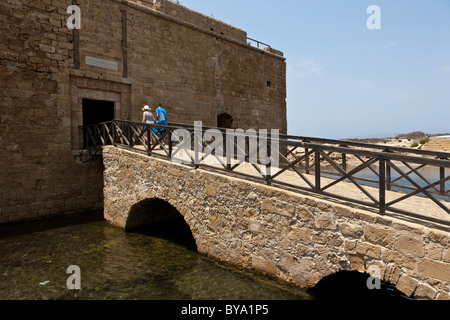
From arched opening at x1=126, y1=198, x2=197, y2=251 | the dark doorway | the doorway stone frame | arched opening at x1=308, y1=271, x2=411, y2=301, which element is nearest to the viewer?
arched opening at x1=308, y1=271, x2=411, y2=301

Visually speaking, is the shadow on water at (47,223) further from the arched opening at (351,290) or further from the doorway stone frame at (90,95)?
the arched opening at (351,290)

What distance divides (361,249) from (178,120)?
8.66 meters

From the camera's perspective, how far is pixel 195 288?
4.21 metres

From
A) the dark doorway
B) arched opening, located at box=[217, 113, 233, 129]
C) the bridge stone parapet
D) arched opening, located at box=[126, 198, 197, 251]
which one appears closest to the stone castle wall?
the dark doorway

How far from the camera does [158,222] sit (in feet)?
24.6

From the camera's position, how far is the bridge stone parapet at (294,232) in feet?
9.68

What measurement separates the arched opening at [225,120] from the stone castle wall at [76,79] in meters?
1.08

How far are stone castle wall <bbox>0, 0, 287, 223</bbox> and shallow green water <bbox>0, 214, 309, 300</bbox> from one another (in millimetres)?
1679

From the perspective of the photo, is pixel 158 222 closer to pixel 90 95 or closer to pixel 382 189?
pixel 90 95

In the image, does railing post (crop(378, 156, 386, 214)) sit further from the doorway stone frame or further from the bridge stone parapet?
the doorway stone frame

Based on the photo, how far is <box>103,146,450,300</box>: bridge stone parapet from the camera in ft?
9.68
